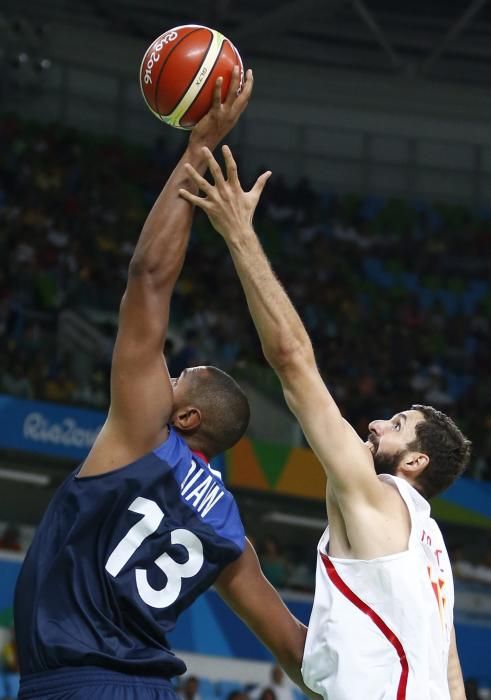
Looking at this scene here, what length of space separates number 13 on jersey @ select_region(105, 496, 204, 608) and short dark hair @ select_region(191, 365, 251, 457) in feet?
1.12

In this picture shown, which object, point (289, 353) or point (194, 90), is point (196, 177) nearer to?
point (194, 90)

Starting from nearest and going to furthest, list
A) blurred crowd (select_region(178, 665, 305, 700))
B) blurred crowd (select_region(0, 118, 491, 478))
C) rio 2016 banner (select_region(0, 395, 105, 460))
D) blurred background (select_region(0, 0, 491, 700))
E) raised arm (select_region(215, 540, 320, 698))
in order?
raised arm (select_region(215, 540, 320, 698)) < blurred crowd (select_region(178, 665, 305, 700)) < rio 2016 banner (select_region(0, 395, 105, 460)) < blurred background (select_region(0, 0, 491, 700)) < blurred crowd (select_region(0, 118, 491, 478))

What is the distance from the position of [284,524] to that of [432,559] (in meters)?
12.2

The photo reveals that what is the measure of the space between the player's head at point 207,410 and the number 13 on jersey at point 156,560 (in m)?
0.33

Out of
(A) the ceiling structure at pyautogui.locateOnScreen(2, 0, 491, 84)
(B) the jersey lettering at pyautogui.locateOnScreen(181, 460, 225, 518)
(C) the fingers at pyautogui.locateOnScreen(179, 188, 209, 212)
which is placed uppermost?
(A) the ceiling structure at pyautogui.locateOnScreen(2, 0, 491, 84)

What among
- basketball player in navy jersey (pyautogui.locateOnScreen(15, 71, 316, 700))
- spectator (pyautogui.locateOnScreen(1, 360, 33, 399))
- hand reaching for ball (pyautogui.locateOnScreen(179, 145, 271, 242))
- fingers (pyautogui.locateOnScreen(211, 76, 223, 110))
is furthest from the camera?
spectator (pyautogui.locateOnScreen(1, 360, 33, 399))

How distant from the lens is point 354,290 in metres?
21.2

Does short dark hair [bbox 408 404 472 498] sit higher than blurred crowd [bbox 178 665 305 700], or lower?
higher

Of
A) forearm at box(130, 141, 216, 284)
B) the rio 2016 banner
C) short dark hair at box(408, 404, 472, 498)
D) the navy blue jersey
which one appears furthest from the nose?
the rio 2016 banner

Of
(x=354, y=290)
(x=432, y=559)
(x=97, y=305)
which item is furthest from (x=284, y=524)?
(x=432, y=559)

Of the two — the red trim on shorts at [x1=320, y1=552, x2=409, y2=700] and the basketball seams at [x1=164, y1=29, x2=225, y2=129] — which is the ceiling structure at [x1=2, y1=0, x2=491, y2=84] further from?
the red trim on shorts at [x1=320, y1=552, x2=409, y2=700]

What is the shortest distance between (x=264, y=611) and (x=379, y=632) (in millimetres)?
559

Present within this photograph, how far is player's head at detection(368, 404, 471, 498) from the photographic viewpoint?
13.9ft

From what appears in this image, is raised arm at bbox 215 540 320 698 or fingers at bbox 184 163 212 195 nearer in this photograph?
fingers at bbox 184 163 212 195
